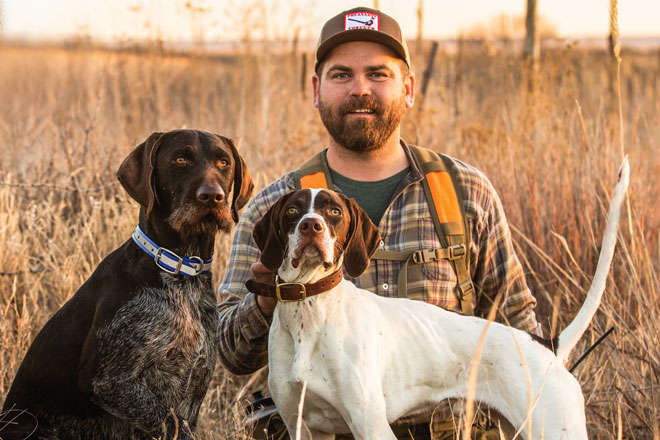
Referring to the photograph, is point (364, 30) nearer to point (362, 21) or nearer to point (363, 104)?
point (362, 21)

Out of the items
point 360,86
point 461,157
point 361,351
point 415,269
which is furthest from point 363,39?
point 461,157

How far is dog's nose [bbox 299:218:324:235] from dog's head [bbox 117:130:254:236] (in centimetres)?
45

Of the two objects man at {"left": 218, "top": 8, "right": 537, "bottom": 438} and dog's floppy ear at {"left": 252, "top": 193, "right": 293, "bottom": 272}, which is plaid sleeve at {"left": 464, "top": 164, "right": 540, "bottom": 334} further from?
dog's floppy ear at {"left": 252, "top": 193, "right": 293, "bottom": 272}

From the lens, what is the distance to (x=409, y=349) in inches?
103

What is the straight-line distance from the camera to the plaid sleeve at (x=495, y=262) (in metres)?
3.33

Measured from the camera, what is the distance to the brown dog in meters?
2.61

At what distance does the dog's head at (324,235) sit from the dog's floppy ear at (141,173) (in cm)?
47

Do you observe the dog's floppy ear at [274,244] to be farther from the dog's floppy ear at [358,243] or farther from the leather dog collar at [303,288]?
the dog's floppy ear at [358,243]

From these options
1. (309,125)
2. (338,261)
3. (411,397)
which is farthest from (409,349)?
(309,125)

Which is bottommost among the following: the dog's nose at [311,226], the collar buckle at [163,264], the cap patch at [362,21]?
the collar buckle at [163,264]

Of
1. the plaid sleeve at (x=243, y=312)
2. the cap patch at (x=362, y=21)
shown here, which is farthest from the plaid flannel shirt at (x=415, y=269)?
the cap patch at (x=362, y=21)

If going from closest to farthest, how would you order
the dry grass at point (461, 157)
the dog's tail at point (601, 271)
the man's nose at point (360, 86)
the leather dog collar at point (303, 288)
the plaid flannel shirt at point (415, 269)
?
the dog's tail at point (601, 271), the leather dog collar at point (303, 288), the plaid flannel shirt at point (415, 269), the dry grass at point (461, 157), the man's nose at point (360, 86)

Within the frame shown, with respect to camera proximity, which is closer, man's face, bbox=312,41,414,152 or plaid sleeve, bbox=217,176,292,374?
plaid sleeve, bbox=217,176,292,374

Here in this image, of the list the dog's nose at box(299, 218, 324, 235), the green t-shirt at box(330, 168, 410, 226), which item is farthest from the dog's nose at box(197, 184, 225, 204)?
the green t-shirt at box(330, 168, 410, 226)
